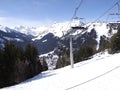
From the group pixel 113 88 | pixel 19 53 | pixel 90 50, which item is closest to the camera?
pixel 113 88

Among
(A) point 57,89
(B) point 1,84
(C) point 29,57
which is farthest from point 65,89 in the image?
(C) point 29,57

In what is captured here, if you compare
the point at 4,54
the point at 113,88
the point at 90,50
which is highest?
the point at 113,88

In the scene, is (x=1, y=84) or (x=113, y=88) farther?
(x=1, y=84)

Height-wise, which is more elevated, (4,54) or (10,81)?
(4,54)

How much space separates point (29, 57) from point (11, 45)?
2040 centimetres

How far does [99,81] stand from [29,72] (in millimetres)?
58265

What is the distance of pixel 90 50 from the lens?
113875 mm

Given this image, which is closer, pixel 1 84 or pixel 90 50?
pixel 1 84

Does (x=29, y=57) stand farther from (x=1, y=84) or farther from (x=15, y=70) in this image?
(x=1, y=84)

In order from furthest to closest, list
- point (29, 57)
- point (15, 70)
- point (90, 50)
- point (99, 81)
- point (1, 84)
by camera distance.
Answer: point (90, 50) → point (29, 57) → point (15, 70) → point (1, 84) → point (99, 81)

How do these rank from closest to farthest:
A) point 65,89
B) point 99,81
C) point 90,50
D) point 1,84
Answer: point 65,89 → point 99,81 → point 1,84 → point 90,50

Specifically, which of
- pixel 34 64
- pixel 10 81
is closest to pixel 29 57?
pixel 34 64

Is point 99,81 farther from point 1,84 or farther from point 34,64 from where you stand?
point 34,64

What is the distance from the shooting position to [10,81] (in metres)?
51.6
